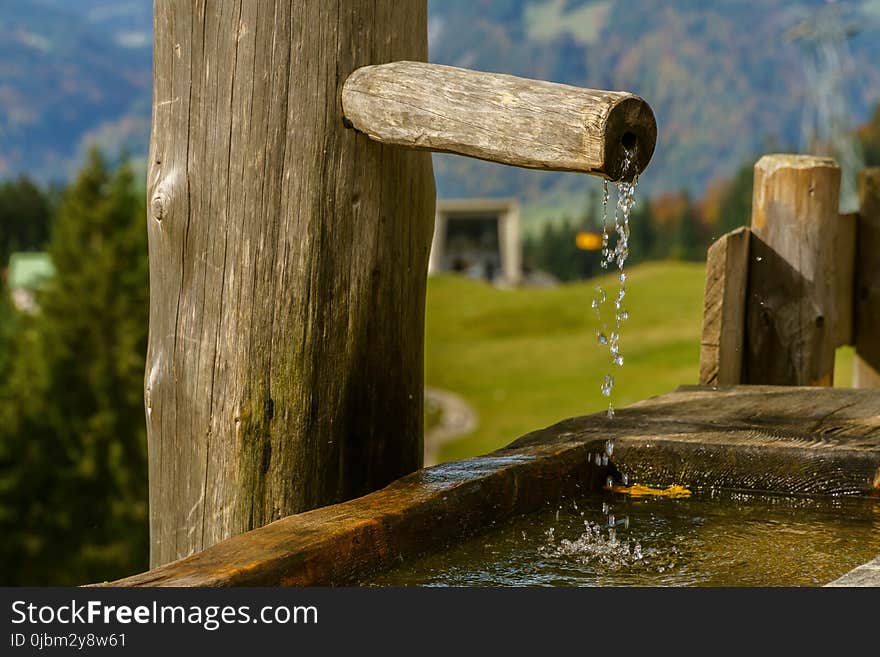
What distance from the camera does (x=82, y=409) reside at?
86.1 ft

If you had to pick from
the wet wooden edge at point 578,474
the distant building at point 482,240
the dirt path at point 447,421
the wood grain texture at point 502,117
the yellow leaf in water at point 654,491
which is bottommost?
the dirt path at point 447,421

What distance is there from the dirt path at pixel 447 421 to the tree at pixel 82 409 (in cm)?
610

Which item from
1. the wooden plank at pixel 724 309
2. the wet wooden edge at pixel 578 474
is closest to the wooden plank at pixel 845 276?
the wooden plank at pixel 724 309

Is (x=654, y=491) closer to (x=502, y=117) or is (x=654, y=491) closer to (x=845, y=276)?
(x=502, y=117)

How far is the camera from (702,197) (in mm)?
59094

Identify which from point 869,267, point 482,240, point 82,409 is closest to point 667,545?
point 869,267

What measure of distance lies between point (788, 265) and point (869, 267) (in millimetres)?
684

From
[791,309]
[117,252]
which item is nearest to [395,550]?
[791,309]

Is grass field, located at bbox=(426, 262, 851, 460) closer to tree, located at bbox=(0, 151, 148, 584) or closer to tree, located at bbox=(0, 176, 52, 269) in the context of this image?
tree, located at bbox=(0, 151, 148, 584)

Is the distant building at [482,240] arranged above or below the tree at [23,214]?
below

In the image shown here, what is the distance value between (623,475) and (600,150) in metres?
1.29

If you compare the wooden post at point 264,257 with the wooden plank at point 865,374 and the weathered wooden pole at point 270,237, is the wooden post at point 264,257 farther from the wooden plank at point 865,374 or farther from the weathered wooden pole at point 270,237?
the wooden plank at point 865,374

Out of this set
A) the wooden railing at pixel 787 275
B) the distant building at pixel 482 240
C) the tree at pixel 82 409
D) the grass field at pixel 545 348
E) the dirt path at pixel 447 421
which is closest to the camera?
the wooden railing at pixel 787 275

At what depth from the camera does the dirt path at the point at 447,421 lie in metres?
26.2
